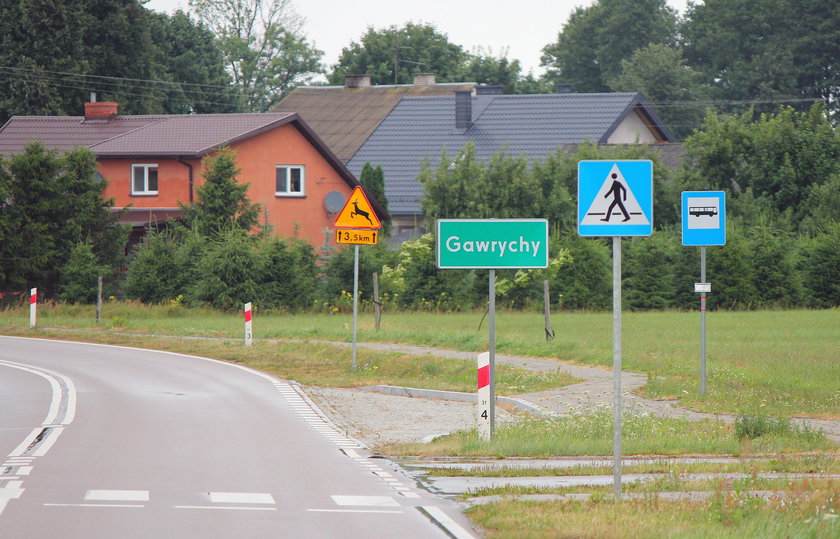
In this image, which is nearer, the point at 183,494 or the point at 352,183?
the point at 183,494

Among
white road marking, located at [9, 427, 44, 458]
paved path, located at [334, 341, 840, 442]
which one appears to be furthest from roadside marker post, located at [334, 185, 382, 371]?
white road marking, located at [9, 427, 44, 458]

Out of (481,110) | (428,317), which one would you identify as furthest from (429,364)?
(481,110)

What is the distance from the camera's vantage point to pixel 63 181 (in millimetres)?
39562

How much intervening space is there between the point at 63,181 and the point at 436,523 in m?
32.9

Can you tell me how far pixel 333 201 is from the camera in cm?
5134

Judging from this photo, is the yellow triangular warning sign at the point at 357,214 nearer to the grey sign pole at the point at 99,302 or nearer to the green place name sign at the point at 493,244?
the green place name sign at the point at 493,244

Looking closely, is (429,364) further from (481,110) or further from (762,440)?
(481,110)

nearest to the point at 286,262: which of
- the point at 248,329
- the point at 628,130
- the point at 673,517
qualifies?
the point at 248,329

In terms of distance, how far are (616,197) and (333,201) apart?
1656 inches

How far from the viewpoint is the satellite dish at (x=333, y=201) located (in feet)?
168

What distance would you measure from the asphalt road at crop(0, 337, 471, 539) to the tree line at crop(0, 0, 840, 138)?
1987 inches

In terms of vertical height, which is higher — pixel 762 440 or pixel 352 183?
pixel 352 183

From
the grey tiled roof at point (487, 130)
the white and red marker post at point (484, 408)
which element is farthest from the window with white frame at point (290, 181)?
the white and red marker post at point (484, 408)

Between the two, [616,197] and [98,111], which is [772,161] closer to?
[98,111]
